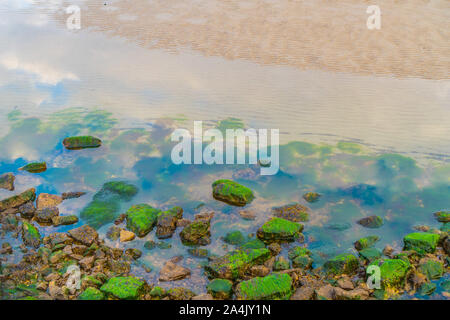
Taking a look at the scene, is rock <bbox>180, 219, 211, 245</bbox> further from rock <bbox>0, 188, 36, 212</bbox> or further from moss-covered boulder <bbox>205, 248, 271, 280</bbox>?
rock <bbox>0, 188, 36, 212</bbox>

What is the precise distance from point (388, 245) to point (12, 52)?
1836 centimetres

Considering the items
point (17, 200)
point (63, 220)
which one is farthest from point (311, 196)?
point (17, 200)

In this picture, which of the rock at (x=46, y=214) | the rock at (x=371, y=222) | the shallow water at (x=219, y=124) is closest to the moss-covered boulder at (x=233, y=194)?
the shallow water at (x=219, y=124)

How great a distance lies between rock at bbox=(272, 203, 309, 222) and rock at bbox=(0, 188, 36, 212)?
5.99 metres

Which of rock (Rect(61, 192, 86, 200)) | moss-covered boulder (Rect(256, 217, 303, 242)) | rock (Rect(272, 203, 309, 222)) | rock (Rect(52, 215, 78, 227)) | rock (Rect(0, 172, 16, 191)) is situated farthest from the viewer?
rock (Rect(0, 172, 16, 191))

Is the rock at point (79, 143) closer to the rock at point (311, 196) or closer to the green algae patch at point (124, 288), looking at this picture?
the green algae patch at point (124, 288)

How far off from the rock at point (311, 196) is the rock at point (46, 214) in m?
6.09

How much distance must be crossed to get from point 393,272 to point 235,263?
3.03 metres

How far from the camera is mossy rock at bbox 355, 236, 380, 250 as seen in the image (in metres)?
9.35

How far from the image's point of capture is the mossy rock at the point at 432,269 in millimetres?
8484

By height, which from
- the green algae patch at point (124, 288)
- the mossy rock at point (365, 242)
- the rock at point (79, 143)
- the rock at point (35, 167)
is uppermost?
the rock at point (79, 143)

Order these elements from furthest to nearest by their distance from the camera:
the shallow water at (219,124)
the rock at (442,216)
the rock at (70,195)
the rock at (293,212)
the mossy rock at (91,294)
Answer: the rock at (70,195)
the shallow water at (219,124)
the rock at (442,216)
the rock at (293,212)
the mossy rock at (91,294)

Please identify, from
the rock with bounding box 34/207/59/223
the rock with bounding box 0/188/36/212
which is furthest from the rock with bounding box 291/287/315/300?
the rock with bounding box 0/188/36/212
